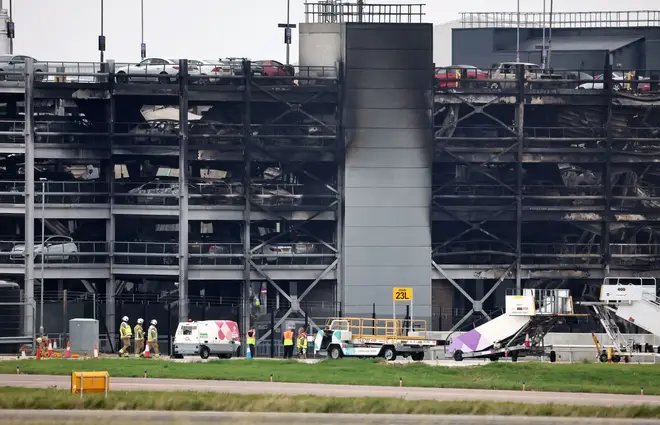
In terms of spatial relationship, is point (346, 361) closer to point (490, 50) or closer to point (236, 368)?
point (236, 368)

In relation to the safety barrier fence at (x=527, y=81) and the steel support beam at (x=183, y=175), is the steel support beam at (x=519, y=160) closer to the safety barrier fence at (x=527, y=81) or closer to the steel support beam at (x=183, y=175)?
the safety barrier fence at (x=527, y=81)

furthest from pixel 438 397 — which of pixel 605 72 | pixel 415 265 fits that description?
pixel 605 72

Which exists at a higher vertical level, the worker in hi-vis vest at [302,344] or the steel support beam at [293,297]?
the steel support beam at [293,297]

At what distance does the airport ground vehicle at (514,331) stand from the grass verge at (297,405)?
90.1ft

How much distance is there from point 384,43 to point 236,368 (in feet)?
114

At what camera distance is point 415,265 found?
316ft

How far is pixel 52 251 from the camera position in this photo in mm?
95625

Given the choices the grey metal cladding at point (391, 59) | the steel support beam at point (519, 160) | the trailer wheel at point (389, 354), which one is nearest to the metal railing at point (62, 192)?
the grey metal cladding at point (391, 59)

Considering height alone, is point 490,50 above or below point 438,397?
above

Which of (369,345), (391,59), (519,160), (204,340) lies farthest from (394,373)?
(391,59)

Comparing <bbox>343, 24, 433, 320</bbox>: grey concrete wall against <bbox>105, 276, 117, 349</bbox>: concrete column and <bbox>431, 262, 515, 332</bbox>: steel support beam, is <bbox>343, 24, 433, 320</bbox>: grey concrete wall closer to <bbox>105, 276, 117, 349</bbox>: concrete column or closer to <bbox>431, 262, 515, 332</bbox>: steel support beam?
<bbox>431, 262, 515, 332</bbox>: steel support beam

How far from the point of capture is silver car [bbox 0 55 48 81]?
9644 centimetres

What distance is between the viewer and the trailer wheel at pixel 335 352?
252 ft

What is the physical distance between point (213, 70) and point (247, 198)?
29.3 feet
